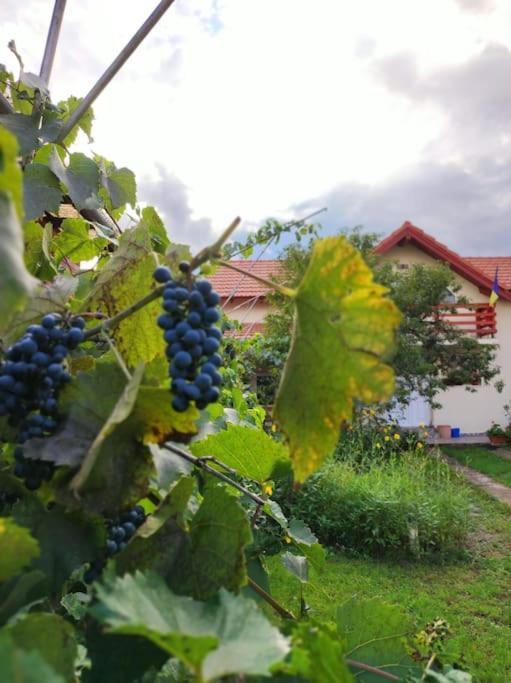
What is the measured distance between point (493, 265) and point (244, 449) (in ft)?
69.4

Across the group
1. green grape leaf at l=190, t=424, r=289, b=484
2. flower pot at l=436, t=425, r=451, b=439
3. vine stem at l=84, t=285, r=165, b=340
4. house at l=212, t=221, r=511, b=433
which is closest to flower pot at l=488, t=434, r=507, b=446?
flower pot at l=436, t=425, r=451, b=439

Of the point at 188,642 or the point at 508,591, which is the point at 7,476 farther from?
the point at 508,591

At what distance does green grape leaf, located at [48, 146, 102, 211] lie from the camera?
1.36m

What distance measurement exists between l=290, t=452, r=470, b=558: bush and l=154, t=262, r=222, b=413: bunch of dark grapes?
6.18m

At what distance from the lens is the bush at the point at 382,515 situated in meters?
6.49

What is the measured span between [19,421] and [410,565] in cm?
626

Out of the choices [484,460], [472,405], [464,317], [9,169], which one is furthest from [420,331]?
[9,169]

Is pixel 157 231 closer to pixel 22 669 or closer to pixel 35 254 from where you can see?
pixel 35 254

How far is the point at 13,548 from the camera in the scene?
518mm

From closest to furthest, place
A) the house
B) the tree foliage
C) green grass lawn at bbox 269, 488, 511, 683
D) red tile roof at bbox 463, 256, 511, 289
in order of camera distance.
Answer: the tree foliage < green grass lawn at bbox 269, 488, 511, 683 < the house < red tile roof at bbox 463, 256, 511, 289

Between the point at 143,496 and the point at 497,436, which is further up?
the point at 497,436

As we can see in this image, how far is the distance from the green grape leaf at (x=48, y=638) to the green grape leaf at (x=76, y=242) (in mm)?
1086

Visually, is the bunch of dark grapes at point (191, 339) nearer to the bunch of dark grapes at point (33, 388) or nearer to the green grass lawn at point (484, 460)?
the bunch of dark grapes at point (33, 388)

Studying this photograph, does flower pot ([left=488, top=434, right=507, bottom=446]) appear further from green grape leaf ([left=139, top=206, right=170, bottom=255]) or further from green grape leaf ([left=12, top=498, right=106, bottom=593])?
green grape leaf ([left=12, top=498, right=106, bottom=593])
